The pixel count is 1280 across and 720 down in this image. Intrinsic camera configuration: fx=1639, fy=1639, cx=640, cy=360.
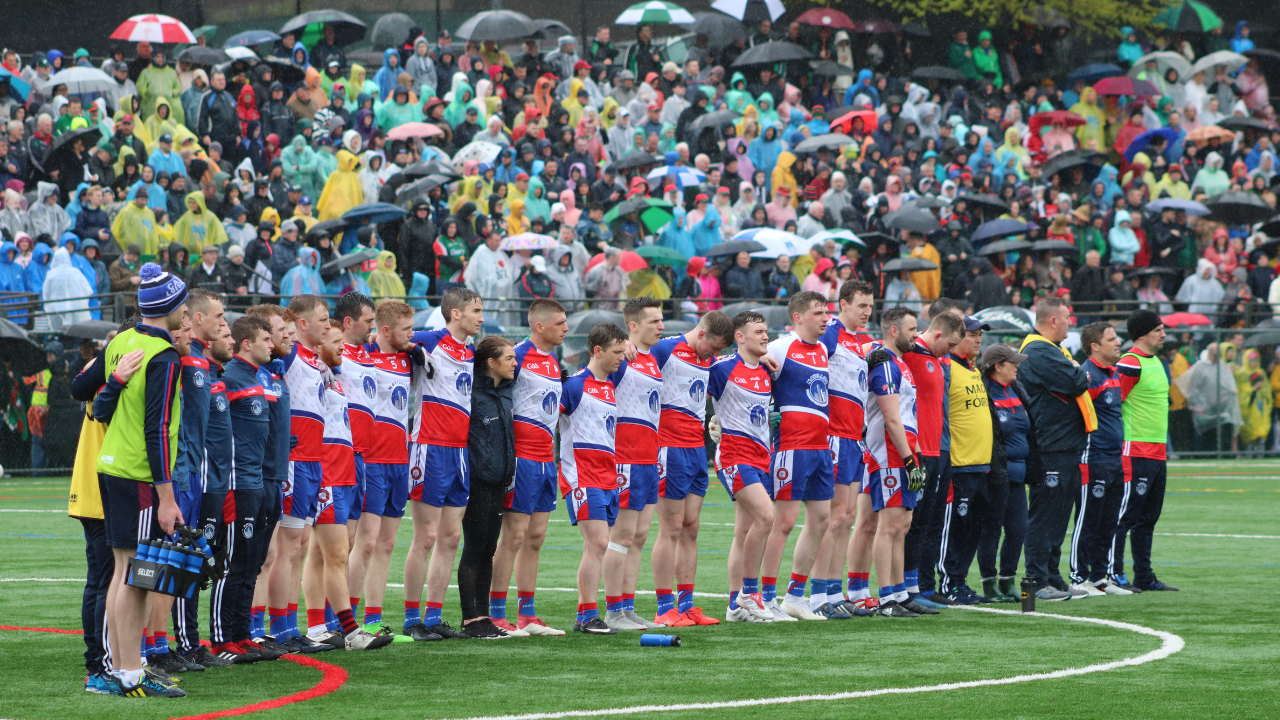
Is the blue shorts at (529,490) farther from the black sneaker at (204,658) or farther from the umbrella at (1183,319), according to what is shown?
the umbrella at (1183,319)

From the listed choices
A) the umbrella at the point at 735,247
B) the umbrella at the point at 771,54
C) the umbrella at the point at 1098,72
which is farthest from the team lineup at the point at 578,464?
the umbrella at the point at 1098,72

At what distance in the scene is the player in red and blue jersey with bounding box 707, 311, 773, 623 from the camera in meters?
11.5

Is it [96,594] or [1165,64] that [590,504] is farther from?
[1165,64]

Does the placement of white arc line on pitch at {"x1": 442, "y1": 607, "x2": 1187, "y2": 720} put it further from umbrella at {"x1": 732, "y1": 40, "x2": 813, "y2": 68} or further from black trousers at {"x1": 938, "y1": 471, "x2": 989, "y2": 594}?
umbrella at {"x1": 732, "y1": 40, "x2": 813, "y2": 68}

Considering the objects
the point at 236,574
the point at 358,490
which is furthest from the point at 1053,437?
the point at 236,574

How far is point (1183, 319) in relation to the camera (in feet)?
90.4

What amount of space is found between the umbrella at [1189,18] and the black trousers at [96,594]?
34.5m

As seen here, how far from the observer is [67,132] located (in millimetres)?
23172

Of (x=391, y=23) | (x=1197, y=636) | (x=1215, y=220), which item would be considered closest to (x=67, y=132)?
(x=391, y=23)

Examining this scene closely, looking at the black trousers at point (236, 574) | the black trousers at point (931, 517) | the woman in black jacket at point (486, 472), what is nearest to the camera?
the black trousers at point (236, 574)

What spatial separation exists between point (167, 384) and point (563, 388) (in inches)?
130

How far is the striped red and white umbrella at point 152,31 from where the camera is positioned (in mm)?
27156

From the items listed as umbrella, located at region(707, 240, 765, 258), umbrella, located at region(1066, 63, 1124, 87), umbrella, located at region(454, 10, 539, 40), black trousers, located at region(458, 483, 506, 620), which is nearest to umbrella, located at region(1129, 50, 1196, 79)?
umbrella, located at region(1066, 63, 1124, 87)

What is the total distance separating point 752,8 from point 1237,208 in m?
10.9
